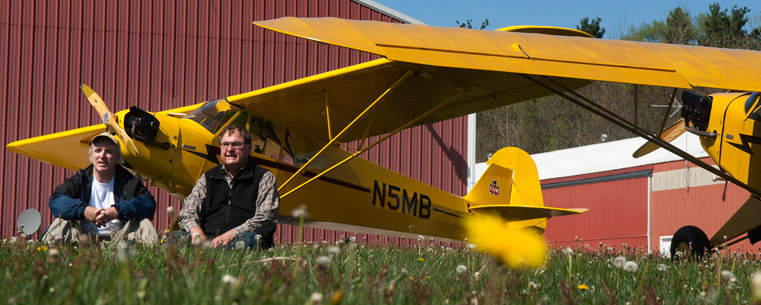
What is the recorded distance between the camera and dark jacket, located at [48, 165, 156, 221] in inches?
210

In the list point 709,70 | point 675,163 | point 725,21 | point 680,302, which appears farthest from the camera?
point 725,21

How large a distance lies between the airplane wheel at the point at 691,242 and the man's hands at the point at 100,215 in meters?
6.77

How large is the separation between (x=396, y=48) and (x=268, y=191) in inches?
74.6

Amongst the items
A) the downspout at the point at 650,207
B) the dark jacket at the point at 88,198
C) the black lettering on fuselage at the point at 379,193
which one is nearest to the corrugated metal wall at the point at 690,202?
the downspout at the point at 650,207

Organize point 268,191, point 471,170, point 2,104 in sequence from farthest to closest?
point 471,170, point 2,104, point 268,191

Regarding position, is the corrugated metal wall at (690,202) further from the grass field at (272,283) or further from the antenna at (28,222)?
the antenna at (28,222)

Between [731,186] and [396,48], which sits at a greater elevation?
[396,48]

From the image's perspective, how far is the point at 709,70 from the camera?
723 cm

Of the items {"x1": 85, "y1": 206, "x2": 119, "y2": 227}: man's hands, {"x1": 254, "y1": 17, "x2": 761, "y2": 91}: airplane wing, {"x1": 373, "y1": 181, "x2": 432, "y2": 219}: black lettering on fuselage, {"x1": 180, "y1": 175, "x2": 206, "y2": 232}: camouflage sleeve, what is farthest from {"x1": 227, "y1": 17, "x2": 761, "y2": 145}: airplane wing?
{"x1": 85, "y1": 206, "x2": 119, "y2": 227}: man's hands

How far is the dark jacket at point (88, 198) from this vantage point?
17.5 ft

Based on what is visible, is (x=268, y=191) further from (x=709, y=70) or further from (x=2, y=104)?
(x=2, y=104)

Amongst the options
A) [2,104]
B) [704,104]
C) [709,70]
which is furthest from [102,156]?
[2,104]

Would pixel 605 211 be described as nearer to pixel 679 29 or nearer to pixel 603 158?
pixel 603 158

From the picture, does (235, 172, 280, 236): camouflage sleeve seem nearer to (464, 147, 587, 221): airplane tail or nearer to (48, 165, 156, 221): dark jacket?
(48, 165, 156, 221): dark jacket
